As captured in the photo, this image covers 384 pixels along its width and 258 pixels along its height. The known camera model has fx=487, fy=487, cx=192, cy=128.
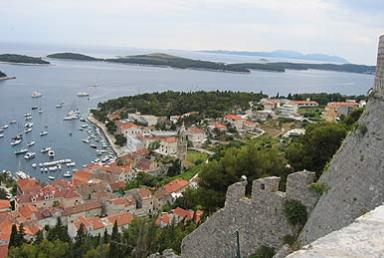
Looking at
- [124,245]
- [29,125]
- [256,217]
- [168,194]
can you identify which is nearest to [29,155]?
[29,125]

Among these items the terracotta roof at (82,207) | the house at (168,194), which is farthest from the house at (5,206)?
the house at (168,194)

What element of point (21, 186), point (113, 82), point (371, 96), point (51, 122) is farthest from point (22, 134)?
point (113, 82)

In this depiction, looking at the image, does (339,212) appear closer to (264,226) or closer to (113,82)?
(264,226)

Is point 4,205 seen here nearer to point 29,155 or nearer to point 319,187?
point 29,155

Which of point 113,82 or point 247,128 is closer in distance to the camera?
point 247,128

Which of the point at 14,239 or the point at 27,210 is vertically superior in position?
the point at 14,239
